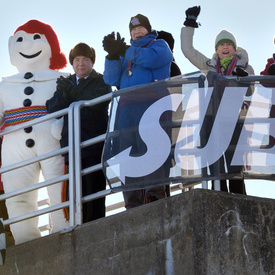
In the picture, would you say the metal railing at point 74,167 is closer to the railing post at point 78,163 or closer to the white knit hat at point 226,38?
the railing post at point 78,163

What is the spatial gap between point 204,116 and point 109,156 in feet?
2.59

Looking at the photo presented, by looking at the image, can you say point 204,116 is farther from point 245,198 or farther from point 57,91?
point 57,91

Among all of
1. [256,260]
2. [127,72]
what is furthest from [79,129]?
[256,260]

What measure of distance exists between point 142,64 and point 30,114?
5.04 ft

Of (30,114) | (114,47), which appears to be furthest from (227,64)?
(30,114)

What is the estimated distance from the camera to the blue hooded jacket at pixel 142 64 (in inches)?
317

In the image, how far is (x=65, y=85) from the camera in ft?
29.5

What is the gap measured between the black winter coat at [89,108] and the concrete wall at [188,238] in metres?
1.11

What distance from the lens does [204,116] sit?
23.1 ft

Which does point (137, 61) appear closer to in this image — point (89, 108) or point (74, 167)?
point (89, 108)

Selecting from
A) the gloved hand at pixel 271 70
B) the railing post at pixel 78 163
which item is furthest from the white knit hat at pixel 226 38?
the railing post at pixel 78 163

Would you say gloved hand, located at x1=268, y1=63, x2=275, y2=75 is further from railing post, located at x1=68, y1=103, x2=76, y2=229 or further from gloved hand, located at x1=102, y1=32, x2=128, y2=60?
railing post, located at x1=68, y1=103, x2=76, y2=229

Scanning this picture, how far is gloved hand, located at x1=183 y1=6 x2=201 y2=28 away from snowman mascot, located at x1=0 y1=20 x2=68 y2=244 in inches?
53.7

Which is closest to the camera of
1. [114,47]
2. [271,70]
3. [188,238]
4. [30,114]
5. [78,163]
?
[188,238]
